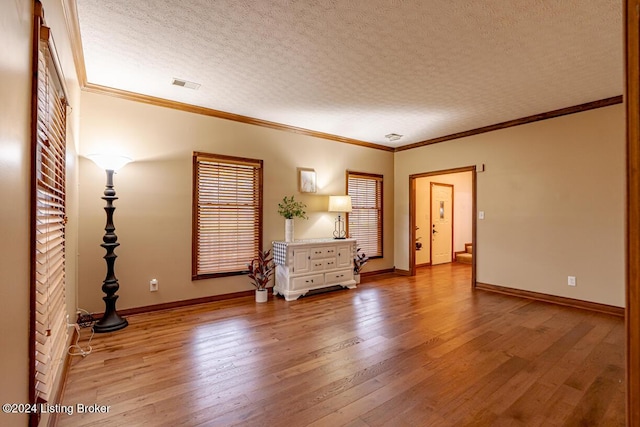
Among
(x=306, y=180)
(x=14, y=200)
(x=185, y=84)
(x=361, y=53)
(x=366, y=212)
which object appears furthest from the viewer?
(x=366, y=212)

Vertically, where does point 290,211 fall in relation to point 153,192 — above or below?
below

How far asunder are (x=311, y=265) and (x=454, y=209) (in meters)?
5.22

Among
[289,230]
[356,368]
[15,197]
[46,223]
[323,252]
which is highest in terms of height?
[15,197]

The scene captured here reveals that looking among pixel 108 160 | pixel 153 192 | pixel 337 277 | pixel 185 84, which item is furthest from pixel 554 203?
pixel 108 160

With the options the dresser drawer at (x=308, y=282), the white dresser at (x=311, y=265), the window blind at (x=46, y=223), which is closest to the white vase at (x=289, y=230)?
the white dresser at (x=311, y=265)

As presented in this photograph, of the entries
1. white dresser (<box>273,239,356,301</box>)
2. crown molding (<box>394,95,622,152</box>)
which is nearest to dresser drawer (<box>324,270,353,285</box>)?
white dresser (<box>273,239,356,301</box>)

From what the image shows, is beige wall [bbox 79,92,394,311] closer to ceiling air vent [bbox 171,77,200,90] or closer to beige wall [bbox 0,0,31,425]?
ceiling air vent [bbox 171,77,200,90]

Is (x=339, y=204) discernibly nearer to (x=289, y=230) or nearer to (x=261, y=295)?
(x=289, y=230)

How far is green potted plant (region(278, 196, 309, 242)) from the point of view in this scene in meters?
4.76

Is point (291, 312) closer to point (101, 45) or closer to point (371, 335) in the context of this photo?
point (371, 335)

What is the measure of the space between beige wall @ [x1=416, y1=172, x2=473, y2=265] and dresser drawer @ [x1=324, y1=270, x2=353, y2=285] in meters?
2.73

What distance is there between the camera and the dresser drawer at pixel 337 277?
4895 mm

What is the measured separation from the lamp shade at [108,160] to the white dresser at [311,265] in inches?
88.1

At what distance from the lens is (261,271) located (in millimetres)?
4484
